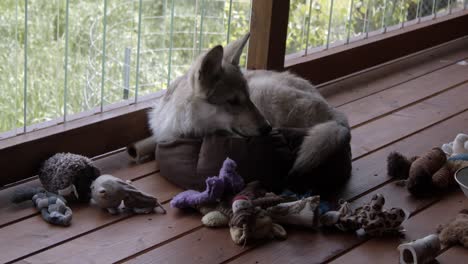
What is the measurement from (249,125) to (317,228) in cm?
50

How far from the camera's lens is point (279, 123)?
3252 mm

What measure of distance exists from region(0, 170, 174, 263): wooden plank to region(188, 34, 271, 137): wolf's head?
366 millimetres

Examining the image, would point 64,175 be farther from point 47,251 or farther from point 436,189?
point 436,189

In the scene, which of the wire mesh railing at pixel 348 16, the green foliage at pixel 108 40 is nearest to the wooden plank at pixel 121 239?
the green foliage at pixel 108 40

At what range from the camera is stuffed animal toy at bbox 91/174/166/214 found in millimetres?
2893

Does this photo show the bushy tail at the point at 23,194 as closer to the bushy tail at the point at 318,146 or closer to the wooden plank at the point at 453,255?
the bushy tail at the point at 318,146

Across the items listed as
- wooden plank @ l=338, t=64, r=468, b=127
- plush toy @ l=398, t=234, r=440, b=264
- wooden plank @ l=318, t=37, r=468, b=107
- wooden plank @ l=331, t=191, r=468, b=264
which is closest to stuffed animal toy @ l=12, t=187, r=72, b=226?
wooden plank @ l=331, t=191, r=468, b=264

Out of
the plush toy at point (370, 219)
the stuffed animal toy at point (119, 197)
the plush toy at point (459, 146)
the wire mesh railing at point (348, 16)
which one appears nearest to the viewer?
the plush toy at point (370, 219)

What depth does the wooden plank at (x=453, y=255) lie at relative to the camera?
2635mm

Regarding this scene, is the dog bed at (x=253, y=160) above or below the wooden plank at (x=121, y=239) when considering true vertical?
above

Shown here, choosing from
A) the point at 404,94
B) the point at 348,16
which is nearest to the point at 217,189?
the point at 404,94

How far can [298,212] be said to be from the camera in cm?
282

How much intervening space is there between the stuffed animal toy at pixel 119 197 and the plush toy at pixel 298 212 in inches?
17.2

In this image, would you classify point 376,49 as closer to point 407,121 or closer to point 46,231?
point 407,121
